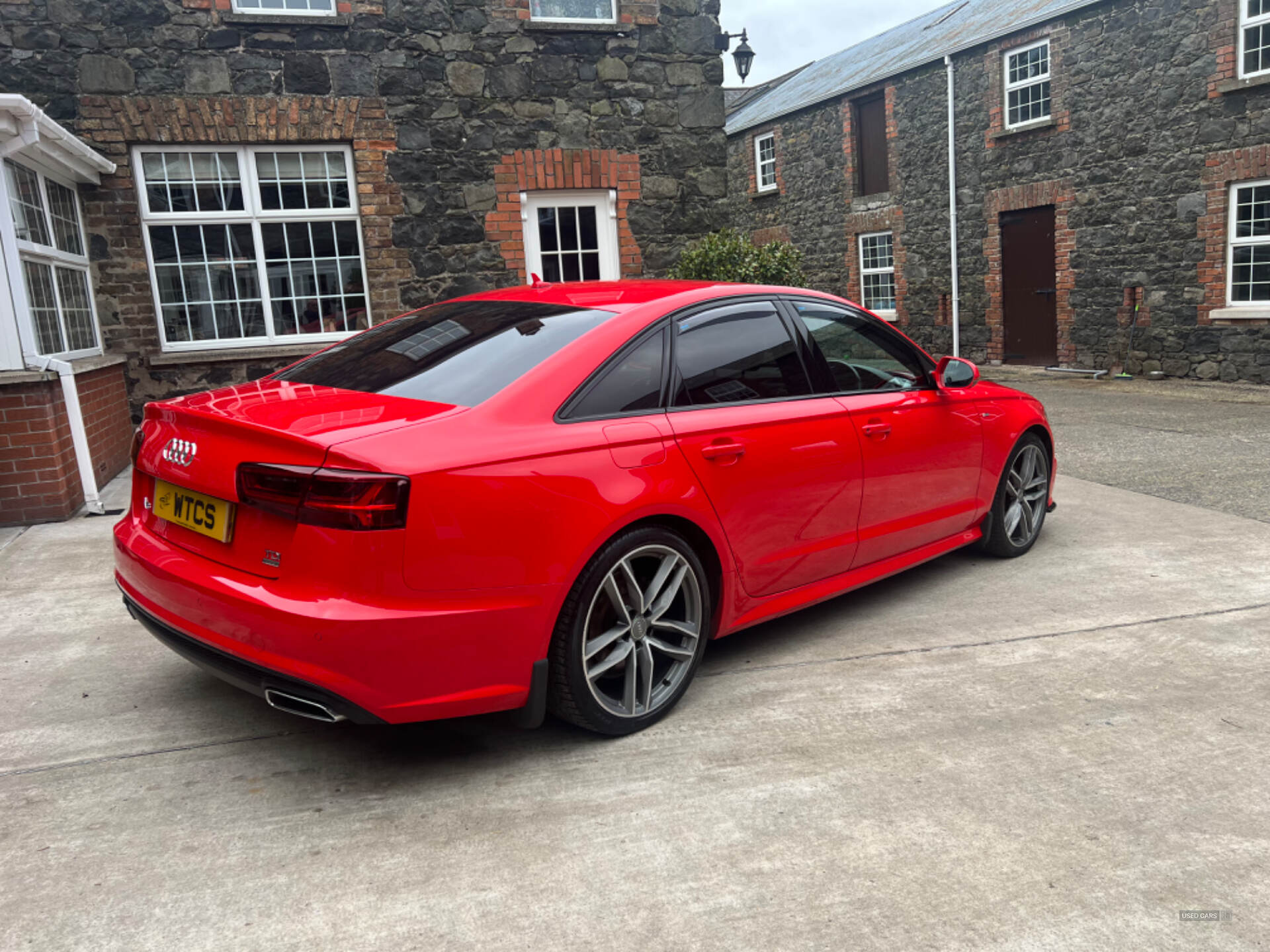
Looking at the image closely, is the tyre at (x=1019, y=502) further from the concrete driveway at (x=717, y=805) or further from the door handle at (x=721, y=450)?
the door handle at (x=721, y=450)

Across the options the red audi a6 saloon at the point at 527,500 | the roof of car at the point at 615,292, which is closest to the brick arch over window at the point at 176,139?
the roof of car at the point at 615,292

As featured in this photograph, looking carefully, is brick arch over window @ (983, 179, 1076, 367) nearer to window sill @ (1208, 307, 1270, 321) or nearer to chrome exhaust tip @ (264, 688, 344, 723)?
window sill @ (1208, 307, 1270, 321)

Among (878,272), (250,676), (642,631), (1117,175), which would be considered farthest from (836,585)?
(878,272)

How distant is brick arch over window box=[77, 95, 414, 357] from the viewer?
884 centimetres

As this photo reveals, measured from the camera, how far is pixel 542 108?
32.7 feet

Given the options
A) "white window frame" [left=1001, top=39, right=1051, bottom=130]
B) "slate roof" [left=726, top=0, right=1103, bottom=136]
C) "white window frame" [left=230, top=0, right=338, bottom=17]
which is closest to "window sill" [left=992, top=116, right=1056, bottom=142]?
"white window frame" [left=1001, top=39, right=1051, bottom=130]

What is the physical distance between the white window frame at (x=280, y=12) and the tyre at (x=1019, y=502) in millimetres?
7677

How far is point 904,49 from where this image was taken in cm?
2142

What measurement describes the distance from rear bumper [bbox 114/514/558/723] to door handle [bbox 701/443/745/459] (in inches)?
32.6

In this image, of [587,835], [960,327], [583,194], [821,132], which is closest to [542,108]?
[583,194]

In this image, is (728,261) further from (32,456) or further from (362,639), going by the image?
(362,639)

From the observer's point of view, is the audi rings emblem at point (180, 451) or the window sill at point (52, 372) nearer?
the audi rings emblem at point (180, 451)

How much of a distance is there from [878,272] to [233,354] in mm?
15931

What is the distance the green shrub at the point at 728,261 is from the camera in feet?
33.3
